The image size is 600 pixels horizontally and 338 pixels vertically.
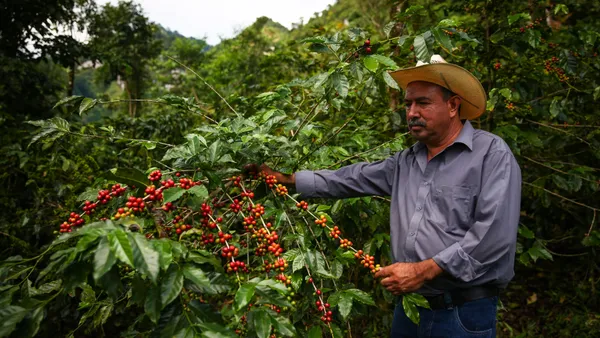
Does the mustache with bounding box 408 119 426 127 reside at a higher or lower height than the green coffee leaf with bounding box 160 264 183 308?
higher

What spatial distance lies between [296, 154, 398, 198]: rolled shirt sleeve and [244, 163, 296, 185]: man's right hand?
0.03 meters

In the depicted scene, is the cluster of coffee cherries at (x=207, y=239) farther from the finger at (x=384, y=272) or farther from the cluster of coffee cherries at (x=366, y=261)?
the finger at (x=384, y=272)

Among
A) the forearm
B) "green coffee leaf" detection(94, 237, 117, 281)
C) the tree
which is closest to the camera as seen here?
"green coffee leaf" detection(94, 237, 117, 281)

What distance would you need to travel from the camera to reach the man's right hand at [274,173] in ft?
5.88

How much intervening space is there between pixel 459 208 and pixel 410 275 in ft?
1.22

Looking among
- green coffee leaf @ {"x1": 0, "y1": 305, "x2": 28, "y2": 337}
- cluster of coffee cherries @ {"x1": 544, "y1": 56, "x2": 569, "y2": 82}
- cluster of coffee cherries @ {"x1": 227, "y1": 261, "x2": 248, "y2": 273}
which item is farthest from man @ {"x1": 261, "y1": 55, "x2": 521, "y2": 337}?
cluster of coffee cherries @ {"x1": 544, "y1": 56, "x2": 569, "y2": 82}

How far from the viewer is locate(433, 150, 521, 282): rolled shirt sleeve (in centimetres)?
158

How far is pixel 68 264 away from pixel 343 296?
0.94 meters

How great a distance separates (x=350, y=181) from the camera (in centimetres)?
209

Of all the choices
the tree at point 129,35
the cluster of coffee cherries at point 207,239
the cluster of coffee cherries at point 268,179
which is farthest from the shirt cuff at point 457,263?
the tree at point 129,35

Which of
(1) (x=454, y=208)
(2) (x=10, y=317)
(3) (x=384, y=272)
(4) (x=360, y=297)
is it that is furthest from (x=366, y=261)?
(2) (x=10, y=317)

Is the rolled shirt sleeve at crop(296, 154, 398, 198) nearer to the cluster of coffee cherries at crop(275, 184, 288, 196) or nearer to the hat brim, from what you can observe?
the cluster of coffee cherries at crop(275, 184, 288, 196)

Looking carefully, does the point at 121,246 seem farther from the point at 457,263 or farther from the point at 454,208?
the point at 454,208

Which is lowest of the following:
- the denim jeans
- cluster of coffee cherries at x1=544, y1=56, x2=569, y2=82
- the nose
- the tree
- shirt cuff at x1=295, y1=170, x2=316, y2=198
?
the denim jeans
